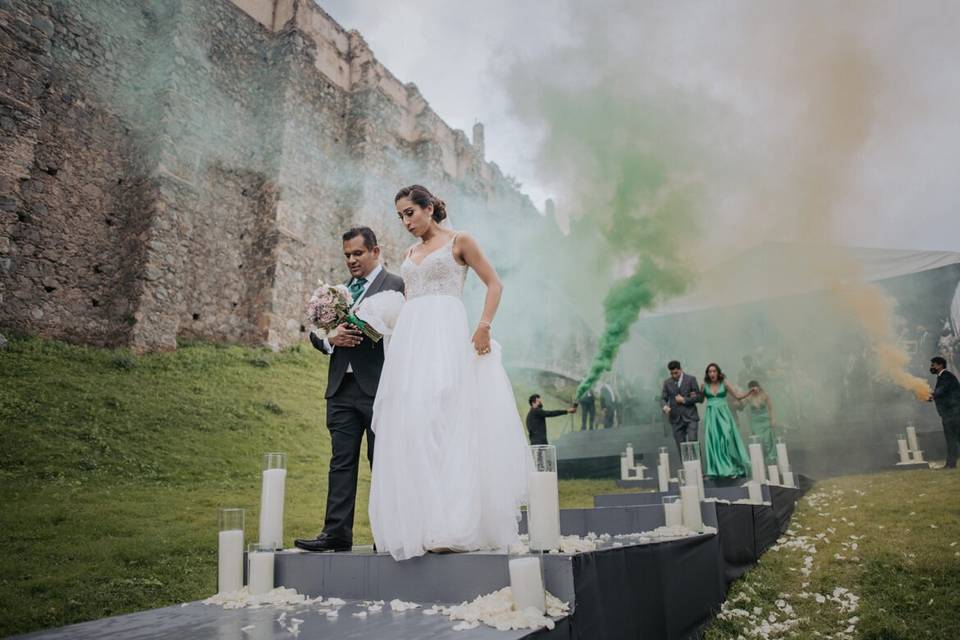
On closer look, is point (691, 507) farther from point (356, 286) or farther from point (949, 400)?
point (949, 400)

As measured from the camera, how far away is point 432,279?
3334 millimetres

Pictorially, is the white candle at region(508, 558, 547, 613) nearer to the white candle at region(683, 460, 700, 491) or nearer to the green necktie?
the green necktie

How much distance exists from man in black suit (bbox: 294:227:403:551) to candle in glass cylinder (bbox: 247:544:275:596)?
10.8 inches

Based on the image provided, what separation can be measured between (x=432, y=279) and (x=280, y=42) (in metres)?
19.7

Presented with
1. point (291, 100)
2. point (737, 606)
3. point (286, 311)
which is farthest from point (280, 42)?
point (737, 606)

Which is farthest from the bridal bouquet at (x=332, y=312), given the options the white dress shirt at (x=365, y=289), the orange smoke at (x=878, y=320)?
the orange smoke at (x=878, y=320)

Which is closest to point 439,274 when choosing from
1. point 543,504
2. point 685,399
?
point 543,504

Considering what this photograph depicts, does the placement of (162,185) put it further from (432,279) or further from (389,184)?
(432,279)

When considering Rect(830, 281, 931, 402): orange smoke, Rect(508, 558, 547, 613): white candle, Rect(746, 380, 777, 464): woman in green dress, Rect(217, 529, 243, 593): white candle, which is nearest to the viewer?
Rect(508, 558, 547, 613): white candle

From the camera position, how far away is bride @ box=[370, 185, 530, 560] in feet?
9.10

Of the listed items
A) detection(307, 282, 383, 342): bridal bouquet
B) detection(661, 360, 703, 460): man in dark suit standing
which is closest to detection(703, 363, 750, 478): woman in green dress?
detection(661, 360, 703, 460): man in dark suit standing

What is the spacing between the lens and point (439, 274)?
3322 mm

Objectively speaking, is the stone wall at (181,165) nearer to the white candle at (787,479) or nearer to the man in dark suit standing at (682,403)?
the man in dark suit standing at (682,403)

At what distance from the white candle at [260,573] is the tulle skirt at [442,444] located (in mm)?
601
